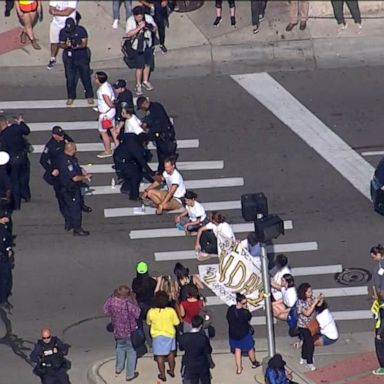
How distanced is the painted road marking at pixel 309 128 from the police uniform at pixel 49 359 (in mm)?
7728

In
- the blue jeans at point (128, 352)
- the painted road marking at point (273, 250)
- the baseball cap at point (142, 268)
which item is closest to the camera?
the blue jeans at point (128, 352)

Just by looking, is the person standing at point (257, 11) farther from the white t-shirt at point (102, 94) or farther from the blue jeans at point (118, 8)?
the white t-shirt at point (102, 94)

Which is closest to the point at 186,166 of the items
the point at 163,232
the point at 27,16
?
the point at 163,232

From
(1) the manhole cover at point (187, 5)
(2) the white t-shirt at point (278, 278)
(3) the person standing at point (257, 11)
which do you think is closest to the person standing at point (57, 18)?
(1) the manhole cover at point (187, 5)

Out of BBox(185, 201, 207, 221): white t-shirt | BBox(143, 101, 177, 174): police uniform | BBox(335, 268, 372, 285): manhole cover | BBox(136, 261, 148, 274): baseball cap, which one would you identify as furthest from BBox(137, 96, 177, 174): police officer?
BBox(136, 261, 148, 274): baseball cap

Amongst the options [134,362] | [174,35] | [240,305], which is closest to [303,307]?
[240,305]

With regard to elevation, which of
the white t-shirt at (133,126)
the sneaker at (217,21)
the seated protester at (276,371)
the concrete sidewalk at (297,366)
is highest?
the white t-shirt at (133,126)

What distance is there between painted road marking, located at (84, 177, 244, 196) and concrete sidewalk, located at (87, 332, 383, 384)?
16.6 ft

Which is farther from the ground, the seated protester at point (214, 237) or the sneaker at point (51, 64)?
the sneaker at point (51, 64)

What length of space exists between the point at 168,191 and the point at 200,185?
1242 millimetres

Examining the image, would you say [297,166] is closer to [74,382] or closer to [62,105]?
[62,105]

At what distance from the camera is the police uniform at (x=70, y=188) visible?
2398 cm

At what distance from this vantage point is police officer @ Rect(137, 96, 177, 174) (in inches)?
1013

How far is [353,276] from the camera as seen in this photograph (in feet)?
75.8
